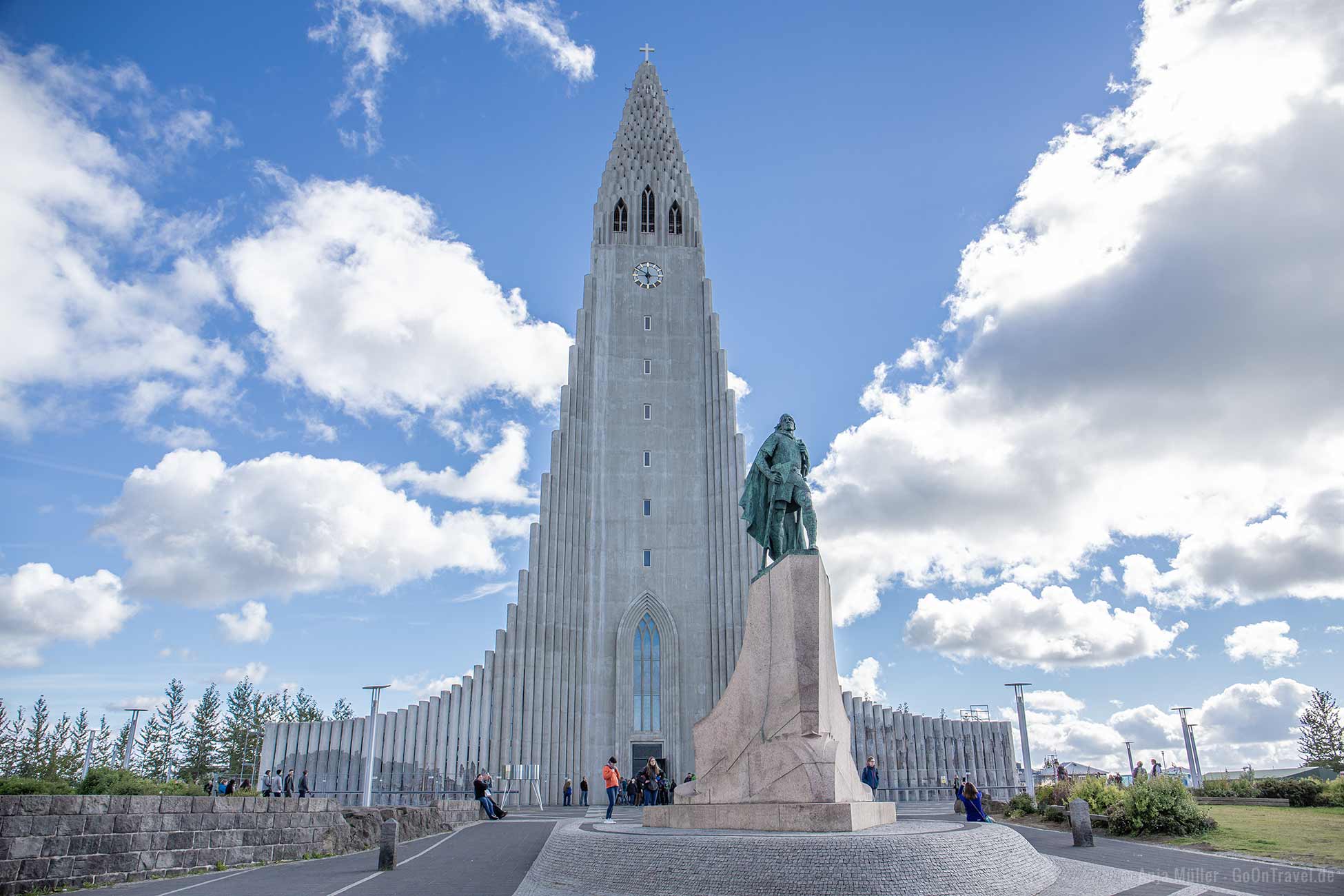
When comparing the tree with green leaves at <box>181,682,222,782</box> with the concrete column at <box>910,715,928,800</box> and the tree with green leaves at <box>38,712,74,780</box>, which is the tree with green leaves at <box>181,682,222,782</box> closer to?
the tree with green leaves at <box>38,712,74,780</box>

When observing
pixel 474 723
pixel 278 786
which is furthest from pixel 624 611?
pixel 278 786

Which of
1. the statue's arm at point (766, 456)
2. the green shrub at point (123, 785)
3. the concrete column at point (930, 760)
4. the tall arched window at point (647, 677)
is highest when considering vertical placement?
the statue's arm at point (766, 456)

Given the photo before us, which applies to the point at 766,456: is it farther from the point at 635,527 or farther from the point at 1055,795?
the point at 635,527

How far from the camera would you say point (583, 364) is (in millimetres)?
41312

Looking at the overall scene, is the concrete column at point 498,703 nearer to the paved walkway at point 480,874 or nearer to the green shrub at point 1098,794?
the paved walkway at point 480,874

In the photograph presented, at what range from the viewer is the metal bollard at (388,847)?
43.9ft

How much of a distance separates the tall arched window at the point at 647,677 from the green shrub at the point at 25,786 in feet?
88.2

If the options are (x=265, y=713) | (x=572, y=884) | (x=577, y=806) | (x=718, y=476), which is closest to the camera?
(x=572, y=884)

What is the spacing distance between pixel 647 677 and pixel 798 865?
2915 cm

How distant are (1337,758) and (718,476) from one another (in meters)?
39.2

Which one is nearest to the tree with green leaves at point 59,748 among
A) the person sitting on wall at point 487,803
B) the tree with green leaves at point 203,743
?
the tree with green leaves at point 203,743

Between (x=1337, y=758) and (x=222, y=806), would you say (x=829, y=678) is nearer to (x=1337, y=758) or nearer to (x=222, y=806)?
(x=222, y=806)

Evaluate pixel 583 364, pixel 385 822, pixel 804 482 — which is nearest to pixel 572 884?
pixel 385 822

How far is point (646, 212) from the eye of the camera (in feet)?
148
